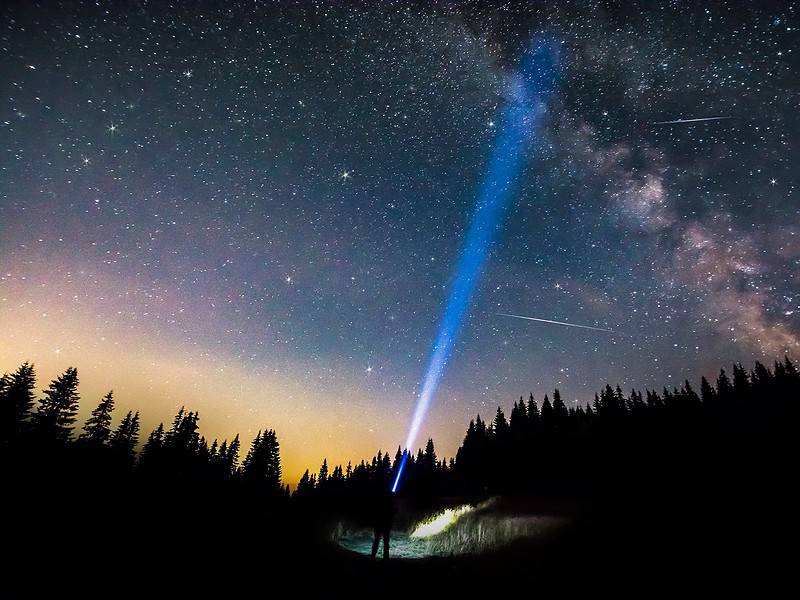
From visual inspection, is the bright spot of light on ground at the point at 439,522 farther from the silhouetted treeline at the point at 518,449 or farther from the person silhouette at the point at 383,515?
the person silhouette at the point at 383,515

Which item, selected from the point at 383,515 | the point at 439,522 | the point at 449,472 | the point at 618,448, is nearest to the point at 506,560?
the point at 383,515

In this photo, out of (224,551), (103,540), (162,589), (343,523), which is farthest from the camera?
(343,523)

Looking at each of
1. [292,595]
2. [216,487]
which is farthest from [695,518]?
[216,487]

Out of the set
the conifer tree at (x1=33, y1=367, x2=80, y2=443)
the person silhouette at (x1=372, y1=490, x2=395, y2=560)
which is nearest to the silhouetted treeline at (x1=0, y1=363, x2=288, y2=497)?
the conifer tree at (x1=33, y1=367, x2=80, y2=443)

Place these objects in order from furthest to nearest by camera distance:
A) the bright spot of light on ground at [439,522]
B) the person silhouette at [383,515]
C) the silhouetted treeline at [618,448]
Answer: the bright spot of light on ground at [439,522] < the silhouetted treeline at [618,448] < the person silhouette at [383,515]

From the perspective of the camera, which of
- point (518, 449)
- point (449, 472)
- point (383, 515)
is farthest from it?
point (449, 472)

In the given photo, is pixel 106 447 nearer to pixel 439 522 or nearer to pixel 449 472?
pixel 439 522

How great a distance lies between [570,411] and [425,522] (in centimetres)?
6620

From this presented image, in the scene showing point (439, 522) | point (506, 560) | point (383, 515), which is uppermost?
point (383, 515)

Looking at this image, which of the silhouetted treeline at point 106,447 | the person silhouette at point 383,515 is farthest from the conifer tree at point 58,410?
the person silhouette at point 383,515

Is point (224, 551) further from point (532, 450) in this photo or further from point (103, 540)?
point (532, 450)

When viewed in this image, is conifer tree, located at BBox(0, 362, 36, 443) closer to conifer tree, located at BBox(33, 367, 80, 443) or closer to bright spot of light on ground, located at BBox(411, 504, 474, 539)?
conifer tree, located at BBox(33, 367, 80, 443)

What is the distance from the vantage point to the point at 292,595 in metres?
13.3

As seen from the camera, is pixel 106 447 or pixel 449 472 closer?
pixel 106 447
